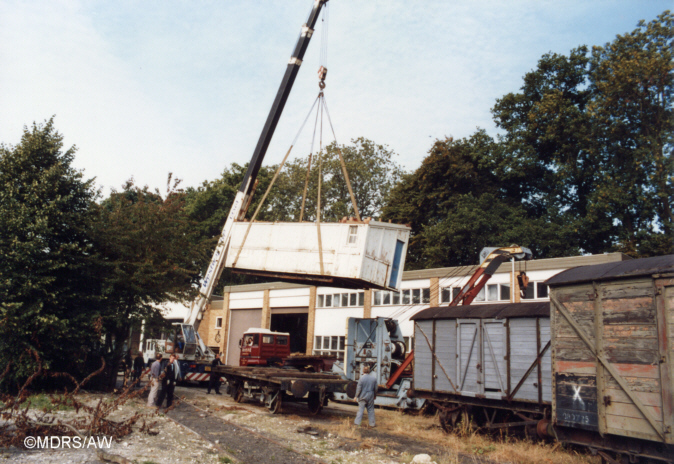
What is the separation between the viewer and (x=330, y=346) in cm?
3142

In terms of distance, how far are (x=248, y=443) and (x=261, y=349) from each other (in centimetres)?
1160

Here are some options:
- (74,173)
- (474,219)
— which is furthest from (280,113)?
(474,219)

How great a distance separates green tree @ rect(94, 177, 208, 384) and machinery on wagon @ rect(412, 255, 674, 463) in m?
12.1

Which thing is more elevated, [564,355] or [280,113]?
[280,113]

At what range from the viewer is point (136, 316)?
1934 cm

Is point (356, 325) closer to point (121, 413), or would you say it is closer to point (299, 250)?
point (299, 250)

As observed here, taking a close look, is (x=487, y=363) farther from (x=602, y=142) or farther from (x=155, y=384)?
(x=602, y=142)

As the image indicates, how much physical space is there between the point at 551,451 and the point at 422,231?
26.7 metres

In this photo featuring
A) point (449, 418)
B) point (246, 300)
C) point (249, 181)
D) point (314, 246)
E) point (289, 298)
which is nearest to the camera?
point (449, 418)

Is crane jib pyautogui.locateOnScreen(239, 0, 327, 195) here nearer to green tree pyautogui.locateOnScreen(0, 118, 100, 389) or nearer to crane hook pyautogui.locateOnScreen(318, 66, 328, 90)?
crane hook pyautogui.locateOnScreen(318, 66, 328, 90)

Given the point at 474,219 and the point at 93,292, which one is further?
the point at 474,219

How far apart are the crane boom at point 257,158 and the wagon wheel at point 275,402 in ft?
18.2

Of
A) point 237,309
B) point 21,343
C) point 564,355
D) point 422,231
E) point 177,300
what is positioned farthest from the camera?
point 237,309

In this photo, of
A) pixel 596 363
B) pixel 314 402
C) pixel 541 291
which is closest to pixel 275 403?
pixel 314 402
